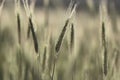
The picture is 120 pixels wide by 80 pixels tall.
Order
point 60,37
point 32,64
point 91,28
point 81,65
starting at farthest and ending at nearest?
point 91,28, point 81,65, point 32,64, point 60,37

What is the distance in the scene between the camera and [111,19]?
3.29 ft

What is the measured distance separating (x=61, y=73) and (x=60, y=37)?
0.87 feet

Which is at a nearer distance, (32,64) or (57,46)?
(57,46)

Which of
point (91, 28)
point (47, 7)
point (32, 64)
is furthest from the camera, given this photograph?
point (91, 28)

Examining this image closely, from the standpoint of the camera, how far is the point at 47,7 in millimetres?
1079

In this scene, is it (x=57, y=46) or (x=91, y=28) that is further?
(x=91, y=28)

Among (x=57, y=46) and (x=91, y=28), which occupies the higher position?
(x=57, y=46)

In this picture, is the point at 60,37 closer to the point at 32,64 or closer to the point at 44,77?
the point at 44,77

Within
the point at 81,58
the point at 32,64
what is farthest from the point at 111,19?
the point at 32,64

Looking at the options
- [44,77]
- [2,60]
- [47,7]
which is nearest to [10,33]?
[47,7]

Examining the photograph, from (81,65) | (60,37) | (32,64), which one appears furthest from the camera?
(81,65)

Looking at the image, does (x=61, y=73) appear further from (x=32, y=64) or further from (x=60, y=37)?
(x=60, y=37)

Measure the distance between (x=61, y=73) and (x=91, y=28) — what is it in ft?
1.36

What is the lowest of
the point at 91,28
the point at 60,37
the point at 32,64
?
the point at 91,28
